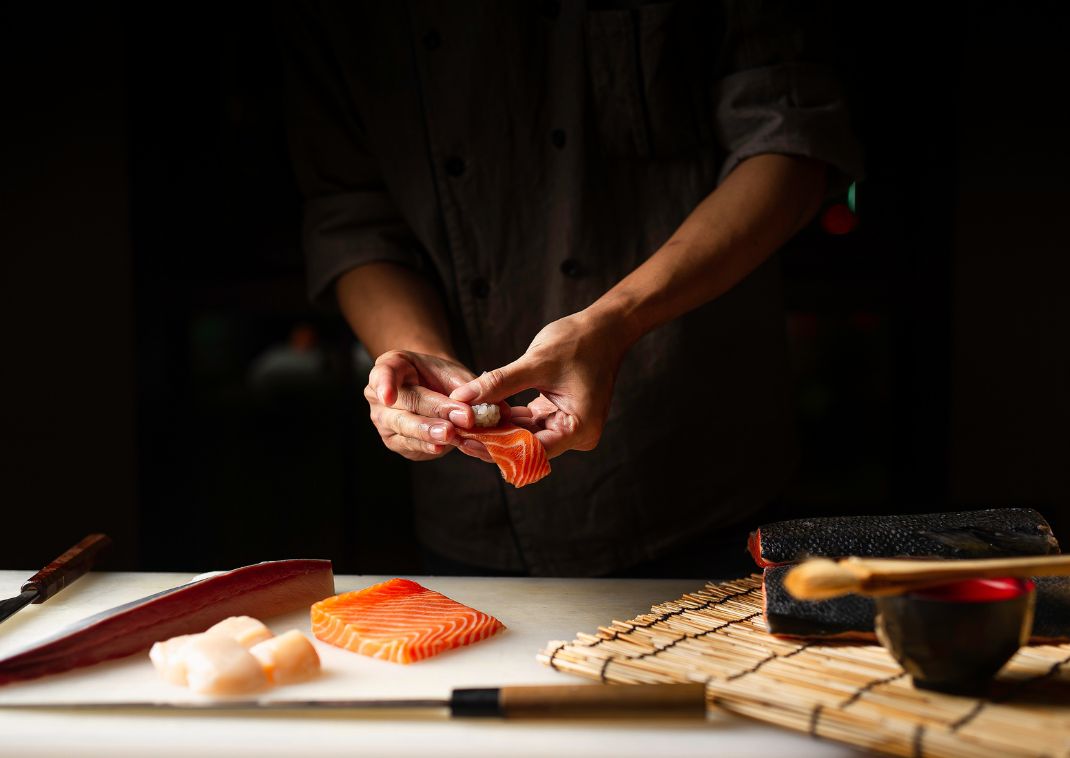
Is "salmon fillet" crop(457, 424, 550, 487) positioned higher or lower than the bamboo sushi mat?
higher

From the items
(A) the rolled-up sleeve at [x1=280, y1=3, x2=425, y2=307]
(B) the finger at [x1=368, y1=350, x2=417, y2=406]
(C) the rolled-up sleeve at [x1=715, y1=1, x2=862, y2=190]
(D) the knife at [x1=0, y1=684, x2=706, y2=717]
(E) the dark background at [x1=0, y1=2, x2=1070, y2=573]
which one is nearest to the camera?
(D) the knife at [x1=0, y1=684, x2=706, y2=717]

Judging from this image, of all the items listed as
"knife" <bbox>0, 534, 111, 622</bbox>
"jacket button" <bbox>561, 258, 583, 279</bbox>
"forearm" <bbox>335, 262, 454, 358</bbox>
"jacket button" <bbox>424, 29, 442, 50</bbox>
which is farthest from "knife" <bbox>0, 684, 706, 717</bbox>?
"jacket button" <bbox>424, 29, 442, 50</bbox>

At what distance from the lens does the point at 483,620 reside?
1245mm

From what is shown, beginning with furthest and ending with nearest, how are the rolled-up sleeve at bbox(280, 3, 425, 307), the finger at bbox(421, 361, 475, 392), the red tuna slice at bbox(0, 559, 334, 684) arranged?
the rolled-up sleeve at bbox(280, 3, 425, 307)
the finger at bbox(421, 361, 475, 392)
the red tuna slice at bbox(0, 559, 334, 684)

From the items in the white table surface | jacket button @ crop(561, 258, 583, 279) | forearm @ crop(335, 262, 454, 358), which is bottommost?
the white table surface

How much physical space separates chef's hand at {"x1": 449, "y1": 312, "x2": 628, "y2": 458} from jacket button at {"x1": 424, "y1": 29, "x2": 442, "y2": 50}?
Result: 0.71 meters

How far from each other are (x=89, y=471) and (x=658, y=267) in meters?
1.95

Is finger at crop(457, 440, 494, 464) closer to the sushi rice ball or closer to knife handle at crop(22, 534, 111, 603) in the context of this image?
the sushi rice ball

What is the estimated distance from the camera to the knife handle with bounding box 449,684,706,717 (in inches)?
39.3

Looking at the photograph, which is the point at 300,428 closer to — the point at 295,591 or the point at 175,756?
the point at 295,591

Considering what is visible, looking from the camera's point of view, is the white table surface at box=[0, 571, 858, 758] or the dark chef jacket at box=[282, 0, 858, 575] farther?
the dark chef jacket at box=[282, 0, 858, 575]

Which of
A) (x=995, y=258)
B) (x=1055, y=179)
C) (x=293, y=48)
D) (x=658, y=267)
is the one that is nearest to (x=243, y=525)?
(x=293, y=48)

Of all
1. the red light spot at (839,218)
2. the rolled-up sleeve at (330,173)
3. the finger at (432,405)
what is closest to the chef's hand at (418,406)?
the finger at (432,405)

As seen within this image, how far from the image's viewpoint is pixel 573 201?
180cm
